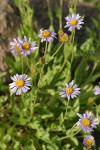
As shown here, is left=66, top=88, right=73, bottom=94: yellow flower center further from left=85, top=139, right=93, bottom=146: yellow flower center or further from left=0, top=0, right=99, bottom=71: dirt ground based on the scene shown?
left=0, top=0, right=99, bottom=71: dirt ground

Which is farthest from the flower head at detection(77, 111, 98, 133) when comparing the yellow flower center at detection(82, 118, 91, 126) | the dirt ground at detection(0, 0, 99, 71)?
the dirt ground at detection(0, 0, 99, 71)

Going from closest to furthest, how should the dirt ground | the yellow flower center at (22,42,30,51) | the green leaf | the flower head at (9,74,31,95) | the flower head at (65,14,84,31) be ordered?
the flower head at (9,74,31,95) → the yellow flower center at (22,42,30,51) → the flower head at (65,14,84,31) → the green leaf → the dirt ground

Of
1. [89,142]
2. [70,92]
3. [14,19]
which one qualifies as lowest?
[89,142]

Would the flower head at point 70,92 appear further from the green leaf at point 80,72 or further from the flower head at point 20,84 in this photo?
the green leaf at point 80,72

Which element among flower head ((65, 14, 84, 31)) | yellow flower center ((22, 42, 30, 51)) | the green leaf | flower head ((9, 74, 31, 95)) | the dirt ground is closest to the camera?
flower head ((9, 74, 31, 95))

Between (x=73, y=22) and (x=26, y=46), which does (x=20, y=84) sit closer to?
(x=26, y=46)

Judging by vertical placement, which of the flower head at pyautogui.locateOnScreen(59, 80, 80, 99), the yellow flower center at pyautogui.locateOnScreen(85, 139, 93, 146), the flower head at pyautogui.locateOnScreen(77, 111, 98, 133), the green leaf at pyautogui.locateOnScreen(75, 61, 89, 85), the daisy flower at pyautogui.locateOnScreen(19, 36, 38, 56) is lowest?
the yellow flower center at pyautogui.locateOnScreen(85, 139, 93, 146)

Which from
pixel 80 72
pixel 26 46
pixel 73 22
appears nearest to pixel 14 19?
pixel 80 72

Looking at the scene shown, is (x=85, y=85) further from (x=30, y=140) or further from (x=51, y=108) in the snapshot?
(x=30, y=140)

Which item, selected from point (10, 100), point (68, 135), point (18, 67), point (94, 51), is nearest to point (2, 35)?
point (18, 67)

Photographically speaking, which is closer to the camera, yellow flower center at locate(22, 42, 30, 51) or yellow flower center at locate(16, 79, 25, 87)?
yellow flower center at locate(16, 79, 25, 87)

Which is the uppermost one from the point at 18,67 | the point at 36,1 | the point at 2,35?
the point at 36,1
